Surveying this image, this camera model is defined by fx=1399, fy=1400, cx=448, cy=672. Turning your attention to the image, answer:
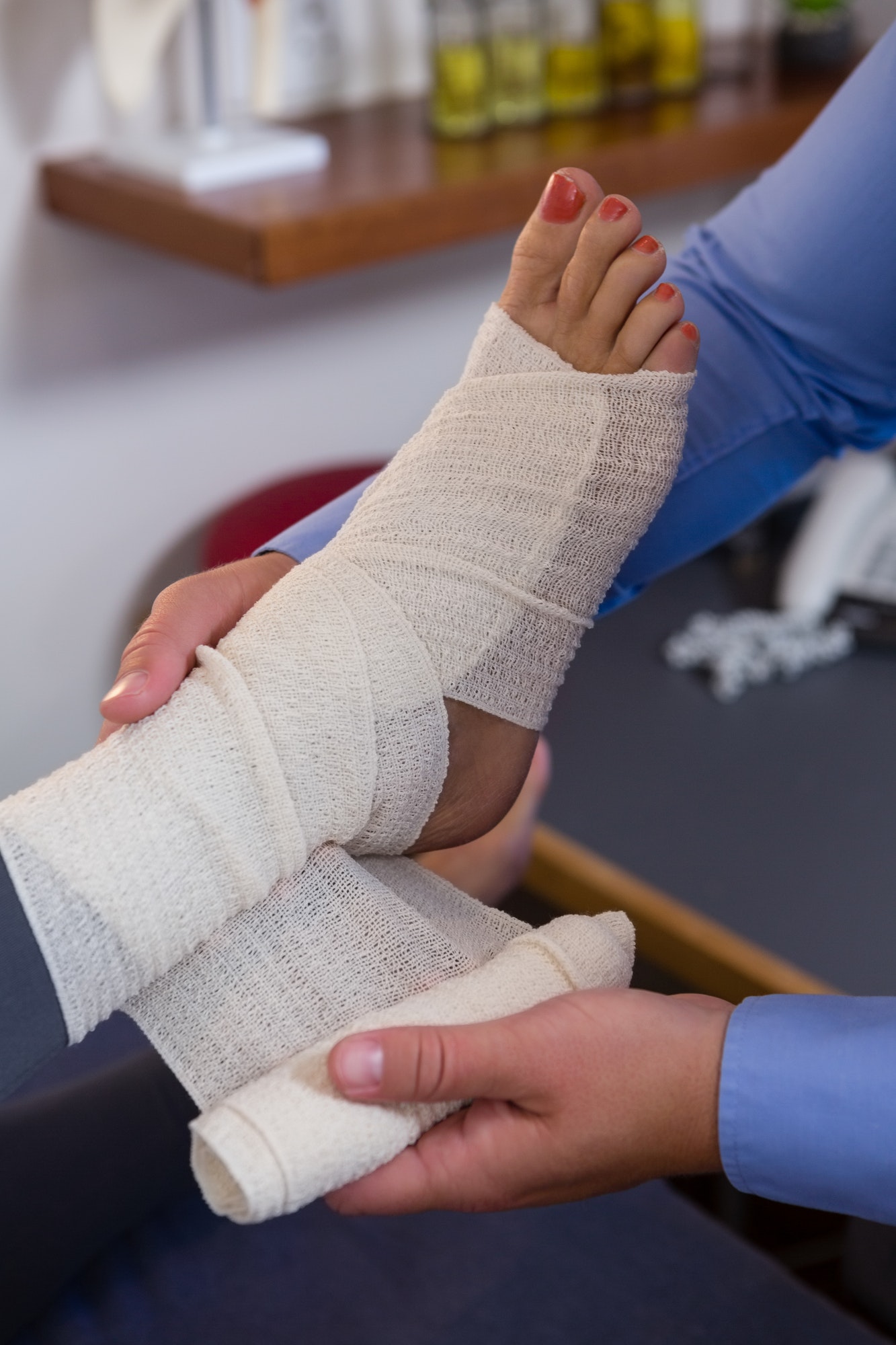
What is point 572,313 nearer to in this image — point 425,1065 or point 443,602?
point 443,602

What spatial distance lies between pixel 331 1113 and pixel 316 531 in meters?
0.29

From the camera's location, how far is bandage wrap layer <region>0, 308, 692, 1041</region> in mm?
524

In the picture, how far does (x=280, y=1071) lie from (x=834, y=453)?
44 cm

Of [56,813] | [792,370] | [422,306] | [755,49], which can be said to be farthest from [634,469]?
[755,49]

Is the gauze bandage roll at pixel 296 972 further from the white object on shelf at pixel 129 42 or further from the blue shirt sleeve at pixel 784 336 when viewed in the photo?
the white object on shelf at pixel 129 42

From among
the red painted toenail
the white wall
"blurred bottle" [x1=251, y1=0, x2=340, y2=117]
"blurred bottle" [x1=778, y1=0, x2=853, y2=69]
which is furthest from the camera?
"blurred bottle" [x1=778, y1=0, x2=853, y2=69]

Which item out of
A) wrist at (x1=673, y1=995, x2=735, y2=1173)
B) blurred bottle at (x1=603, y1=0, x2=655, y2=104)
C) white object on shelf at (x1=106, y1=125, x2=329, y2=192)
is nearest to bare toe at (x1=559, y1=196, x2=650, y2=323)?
wrist at (x1=673, y1=995, x2=735, y2=1173)

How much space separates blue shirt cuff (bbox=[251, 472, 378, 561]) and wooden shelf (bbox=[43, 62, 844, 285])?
319mm

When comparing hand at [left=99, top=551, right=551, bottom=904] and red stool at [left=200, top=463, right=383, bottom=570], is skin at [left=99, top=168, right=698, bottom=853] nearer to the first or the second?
hand at [left=99, top=551, right=551, bottom=904]

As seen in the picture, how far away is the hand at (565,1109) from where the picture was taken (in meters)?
0.49

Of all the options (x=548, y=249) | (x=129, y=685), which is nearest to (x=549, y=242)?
(x=548, y=249)

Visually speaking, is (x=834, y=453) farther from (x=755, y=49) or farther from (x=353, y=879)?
(x=755, y=49)

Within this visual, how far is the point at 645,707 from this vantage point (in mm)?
1155

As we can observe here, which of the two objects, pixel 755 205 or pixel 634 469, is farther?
pixel 755 205
